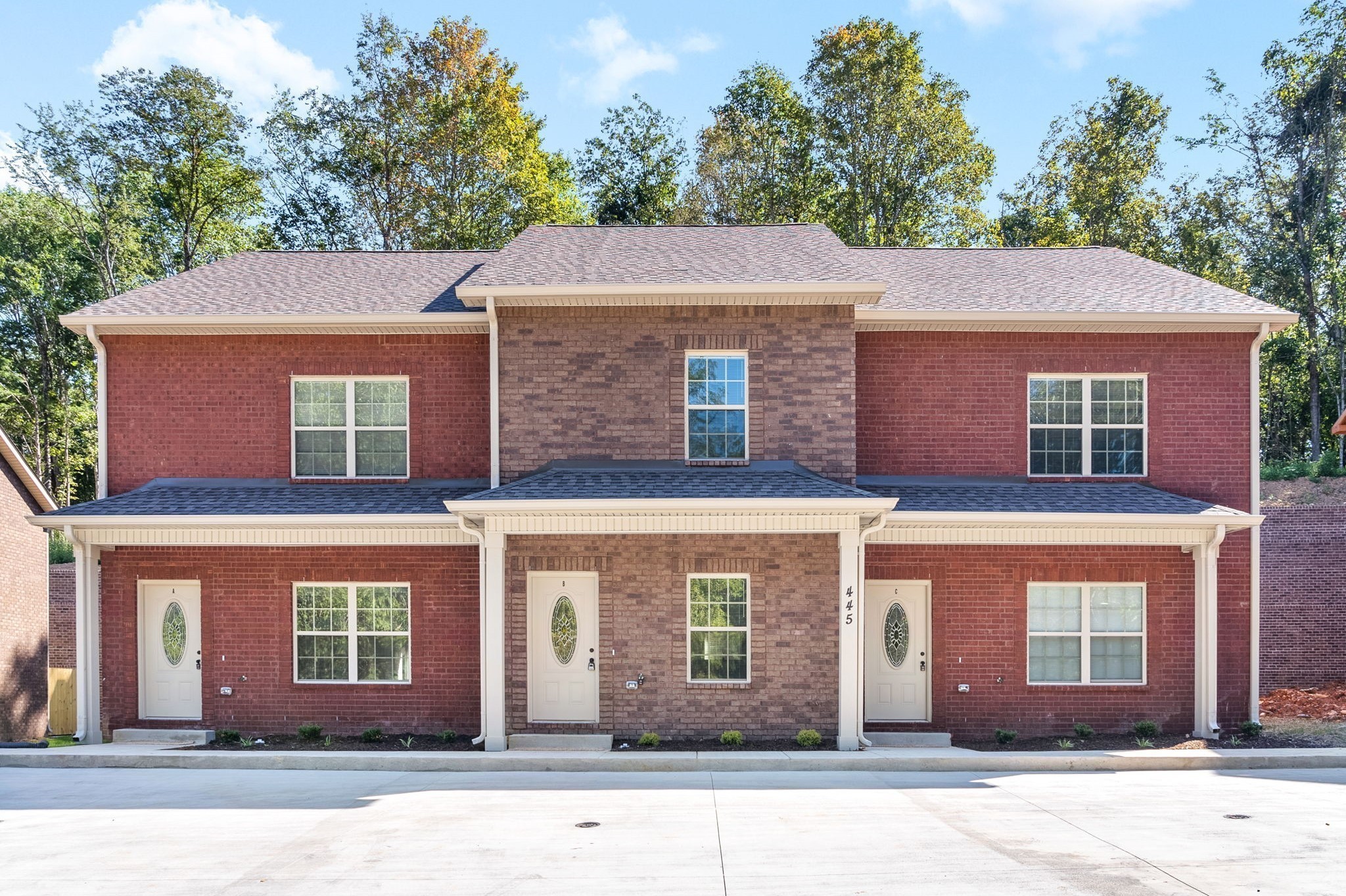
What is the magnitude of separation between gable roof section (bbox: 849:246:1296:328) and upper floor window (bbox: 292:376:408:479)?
734 cm

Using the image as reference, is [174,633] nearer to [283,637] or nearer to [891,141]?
[283,637]

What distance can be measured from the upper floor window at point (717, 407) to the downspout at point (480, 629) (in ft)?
10.8

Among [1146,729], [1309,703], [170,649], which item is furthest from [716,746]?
[1309,703]

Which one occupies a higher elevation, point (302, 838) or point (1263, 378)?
point (1263, 378)

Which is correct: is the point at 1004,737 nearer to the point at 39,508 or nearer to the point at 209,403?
the point at 209,403

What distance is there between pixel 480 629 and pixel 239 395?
5301 millimetres

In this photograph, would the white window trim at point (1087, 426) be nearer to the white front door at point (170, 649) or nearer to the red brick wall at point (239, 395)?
the red brick wall at point (239, 395)

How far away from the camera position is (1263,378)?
139ft

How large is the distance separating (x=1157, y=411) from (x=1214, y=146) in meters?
26.8

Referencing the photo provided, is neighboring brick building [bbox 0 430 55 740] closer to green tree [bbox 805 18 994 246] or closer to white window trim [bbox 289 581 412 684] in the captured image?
white window trim [bbox 289 581 412 684]

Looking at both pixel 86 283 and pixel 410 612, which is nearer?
pixel 410 612

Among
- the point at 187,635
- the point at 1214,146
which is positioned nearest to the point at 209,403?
the point at 187,635

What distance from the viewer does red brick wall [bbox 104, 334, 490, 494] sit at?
14.5m

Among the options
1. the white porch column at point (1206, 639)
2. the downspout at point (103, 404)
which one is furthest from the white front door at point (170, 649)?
the white porch column at point (1206, 639)
